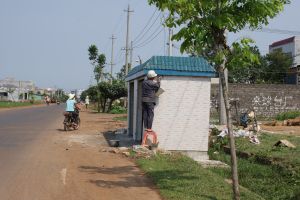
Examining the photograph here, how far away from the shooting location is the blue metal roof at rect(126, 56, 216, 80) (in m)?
12.6

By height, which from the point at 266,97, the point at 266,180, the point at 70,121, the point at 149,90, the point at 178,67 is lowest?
the point at 266,180

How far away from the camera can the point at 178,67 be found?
12633 millimetres

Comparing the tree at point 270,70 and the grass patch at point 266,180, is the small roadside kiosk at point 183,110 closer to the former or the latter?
the grass patch at point 266,180

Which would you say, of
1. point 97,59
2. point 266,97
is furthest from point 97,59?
point 266,97

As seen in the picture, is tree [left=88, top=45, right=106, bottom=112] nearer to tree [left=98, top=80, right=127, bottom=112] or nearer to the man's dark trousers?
tree [left=98, top=80, right=127, bottom=112]

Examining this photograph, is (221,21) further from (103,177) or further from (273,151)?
(273,151)

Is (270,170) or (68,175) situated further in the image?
(270,170)

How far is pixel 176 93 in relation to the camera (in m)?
12.7

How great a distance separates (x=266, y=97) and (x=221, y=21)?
23.3 m

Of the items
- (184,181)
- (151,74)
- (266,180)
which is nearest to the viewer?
(184,181)

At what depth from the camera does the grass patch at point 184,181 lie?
24.9 ft

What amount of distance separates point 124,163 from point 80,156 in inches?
65.4

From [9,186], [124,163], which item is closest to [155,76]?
[124,163]

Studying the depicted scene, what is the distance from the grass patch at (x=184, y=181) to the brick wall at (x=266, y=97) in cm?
1812
